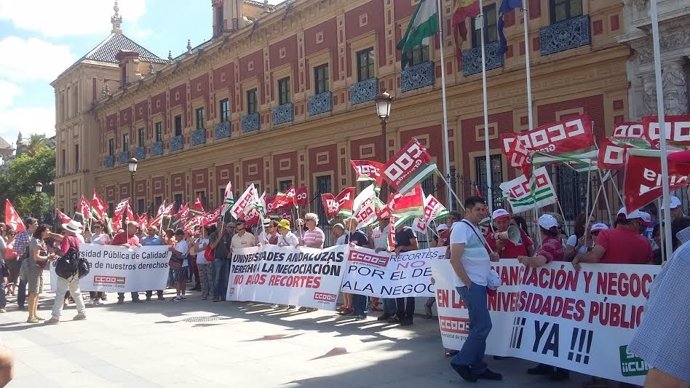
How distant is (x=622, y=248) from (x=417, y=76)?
1351 cm

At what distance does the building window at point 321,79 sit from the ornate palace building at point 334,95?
0.20 ft

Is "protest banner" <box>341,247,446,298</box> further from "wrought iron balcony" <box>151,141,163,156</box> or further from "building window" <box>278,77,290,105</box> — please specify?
"wrought iron balcony" <box>151,141,163,156</box>

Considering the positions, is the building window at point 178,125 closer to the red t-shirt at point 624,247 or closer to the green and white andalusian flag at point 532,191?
the green and white andalusian flag at point 532,191

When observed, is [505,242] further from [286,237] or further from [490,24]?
[490,24]

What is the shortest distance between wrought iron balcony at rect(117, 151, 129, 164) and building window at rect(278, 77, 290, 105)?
1605 centimetres

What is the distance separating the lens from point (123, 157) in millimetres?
38125

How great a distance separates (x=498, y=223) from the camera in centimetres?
738

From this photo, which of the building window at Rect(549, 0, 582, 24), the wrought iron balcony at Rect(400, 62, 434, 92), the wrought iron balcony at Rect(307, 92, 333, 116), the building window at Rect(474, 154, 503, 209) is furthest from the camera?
the wrought iron balcony at Rect(307, 92, 333, 116)

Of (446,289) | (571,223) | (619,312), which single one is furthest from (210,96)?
(619,312)

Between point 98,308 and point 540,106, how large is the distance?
11.2 m

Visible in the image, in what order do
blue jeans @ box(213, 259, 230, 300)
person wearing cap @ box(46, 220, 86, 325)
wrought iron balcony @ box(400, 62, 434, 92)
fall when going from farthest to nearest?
wrought iron balcony @ box(400, 62, 434, 92)
blue jeans @ box(213, 259, 230, 300)
person wearing cap @ box(46, 220, 86, 325)

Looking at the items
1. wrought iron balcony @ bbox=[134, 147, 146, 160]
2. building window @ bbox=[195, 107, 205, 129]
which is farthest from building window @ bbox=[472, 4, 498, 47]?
wrought iron balcony @ bbox=[134, 147, 146, 160]

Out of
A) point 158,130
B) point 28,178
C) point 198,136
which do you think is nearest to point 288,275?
point 198,136

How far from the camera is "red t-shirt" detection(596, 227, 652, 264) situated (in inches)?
240
